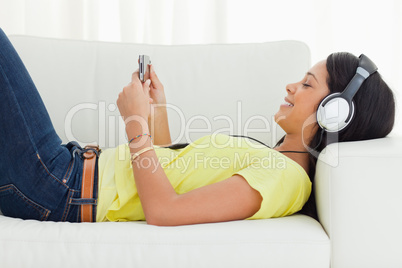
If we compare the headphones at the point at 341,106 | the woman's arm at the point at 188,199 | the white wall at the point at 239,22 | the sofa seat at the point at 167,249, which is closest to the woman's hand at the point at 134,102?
the woman's arm at the point at 188,199

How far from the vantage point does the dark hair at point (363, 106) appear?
3.67 ft

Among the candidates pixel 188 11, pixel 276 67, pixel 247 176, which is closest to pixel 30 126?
pixel 247 176

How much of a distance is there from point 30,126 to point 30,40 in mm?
553

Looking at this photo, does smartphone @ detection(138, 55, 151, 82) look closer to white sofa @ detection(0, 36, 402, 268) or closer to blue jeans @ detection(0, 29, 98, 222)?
blue jeans @ detection(0, 29, 98, 222)

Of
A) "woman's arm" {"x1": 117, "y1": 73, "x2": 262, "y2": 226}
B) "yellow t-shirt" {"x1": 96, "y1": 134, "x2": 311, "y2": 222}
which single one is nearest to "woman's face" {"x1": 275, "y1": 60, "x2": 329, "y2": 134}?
"yellow t-shirt" {"x1": 96, "y1": 134, "x2": 311, "y2": 222}

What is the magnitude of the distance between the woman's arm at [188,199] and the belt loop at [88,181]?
0.13 m

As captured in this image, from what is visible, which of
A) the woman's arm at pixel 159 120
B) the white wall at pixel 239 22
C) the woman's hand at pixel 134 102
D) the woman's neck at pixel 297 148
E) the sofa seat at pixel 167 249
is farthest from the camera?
the white wall at pixel 239 22

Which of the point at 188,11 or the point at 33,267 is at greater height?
the point at 188,11

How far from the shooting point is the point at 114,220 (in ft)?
3.44

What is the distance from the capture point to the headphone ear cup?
1061 millimetres

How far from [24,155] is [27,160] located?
0.01 metres

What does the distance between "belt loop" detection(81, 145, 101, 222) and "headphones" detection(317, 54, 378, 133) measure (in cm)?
58

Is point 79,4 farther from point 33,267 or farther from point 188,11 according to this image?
point 33,267

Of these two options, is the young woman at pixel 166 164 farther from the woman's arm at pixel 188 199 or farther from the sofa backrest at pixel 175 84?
the sofa backrest at pixel 175 84
